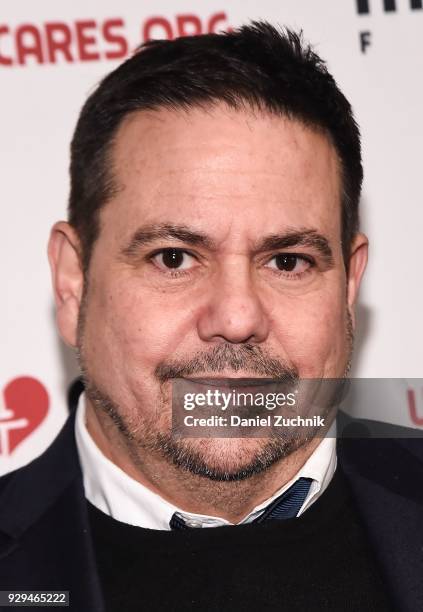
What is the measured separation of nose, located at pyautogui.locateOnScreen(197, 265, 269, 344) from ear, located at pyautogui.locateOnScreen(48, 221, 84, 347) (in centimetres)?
42

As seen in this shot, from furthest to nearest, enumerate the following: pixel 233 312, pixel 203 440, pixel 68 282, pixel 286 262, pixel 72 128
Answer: pixel 72 128
pixel 68 282
pixel 286 262
pixel 203 440
pixel 233 312

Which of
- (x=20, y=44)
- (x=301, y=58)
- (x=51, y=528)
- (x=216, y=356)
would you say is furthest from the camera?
(x=20, y=44)

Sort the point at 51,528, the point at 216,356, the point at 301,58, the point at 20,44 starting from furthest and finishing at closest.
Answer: the point at 20,44
the point at 301,58
the point at 51,528
the point at 216,356

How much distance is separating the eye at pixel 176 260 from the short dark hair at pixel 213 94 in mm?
209

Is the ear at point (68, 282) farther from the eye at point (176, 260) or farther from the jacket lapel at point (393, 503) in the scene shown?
the jacket lapel at point (393, 503)

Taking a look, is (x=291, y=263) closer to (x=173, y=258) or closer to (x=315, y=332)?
(x=315, y=332)

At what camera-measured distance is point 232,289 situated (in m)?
2.03

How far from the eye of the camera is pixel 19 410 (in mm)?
2797

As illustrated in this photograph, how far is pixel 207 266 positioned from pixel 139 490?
1.80ft

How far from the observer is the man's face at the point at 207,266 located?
2049mm

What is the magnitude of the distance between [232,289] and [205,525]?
0.58 meters

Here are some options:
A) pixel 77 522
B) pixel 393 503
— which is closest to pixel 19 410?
pixel 77 522

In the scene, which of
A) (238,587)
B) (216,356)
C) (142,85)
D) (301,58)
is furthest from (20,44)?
(238,587)

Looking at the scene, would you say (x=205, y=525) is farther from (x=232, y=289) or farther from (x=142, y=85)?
(x=142, y=85)
